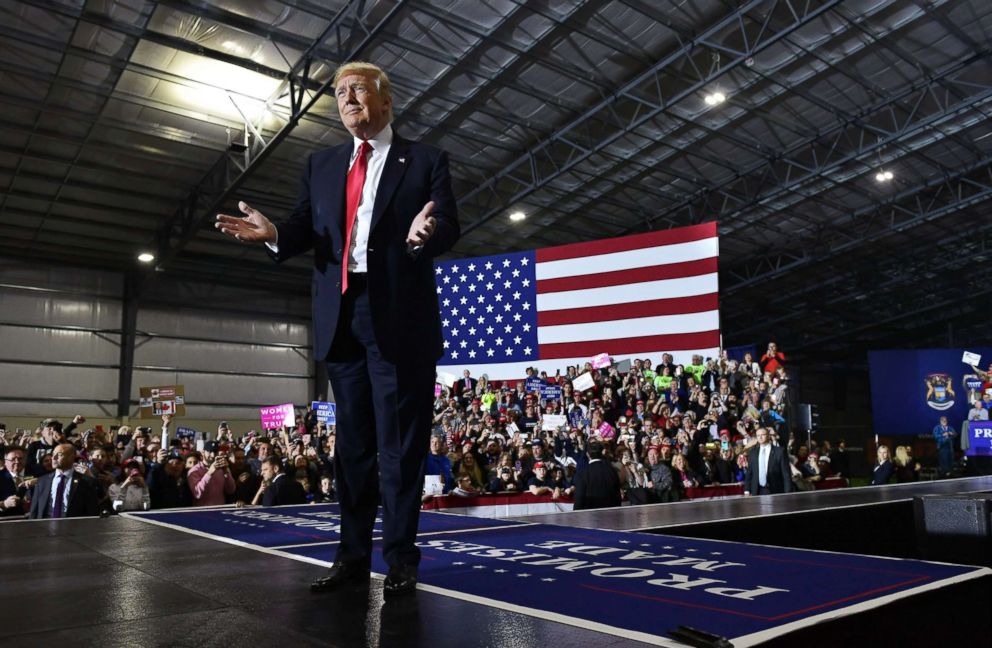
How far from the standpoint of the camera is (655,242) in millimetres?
12156

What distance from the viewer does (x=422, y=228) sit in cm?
167

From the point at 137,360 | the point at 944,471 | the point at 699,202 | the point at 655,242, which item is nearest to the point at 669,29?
the point at 655,242

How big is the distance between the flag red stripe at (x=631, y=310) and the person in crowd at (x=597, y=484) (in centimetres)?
592

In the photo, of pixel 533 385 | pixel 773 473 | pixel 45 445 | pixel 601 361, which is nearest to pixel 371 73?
pixel 773 473

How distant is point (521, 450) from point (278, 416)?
6515mm

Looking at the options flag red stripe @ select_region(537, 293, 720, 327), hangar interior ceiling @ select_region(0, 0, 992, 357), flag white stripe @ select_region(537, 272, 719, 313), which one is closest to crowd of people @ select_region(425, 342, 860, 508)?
flag red stripe @ select_region(537, 293, 720, 327)

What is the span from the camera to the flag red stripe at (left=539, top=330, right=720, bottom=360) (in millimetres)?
11648

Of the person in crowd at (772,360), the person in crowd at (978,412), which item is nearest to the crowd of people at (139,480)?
the person in crowd at (772,360)

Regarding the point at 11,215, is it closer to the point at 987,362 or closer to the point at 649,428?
the point at 649,428

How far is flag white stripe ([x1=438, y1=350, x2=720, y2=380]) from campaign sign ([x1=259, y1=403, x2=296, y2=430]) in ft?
9.15

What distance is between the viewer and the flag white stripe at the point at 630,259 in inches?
463

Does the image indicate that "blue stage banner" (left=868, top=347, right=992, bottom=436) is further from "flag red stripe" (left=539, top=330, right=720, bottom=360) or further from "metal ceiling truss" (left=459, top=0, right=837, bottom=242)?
"metal ceiling truss" (left=459, top=0, right=837, bottom=242)

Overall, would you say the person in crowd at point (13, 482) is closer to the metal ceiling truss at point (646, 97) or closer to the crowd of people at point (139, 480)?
the crowd of people at point (139, 480)

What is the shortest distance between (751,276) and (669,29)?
1429 centimetres
